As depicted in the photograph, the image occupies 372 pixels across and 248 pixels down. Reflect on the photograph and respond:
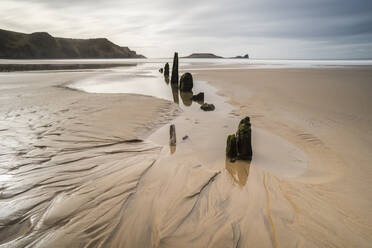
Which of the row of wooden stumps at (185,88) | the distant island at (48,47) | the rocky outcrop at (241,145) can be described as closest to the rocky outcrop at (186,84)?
the row of wooden stumps at (185,88)

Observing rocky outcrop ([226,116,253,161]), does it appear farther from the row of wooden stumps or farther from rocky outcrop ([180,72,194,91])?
rocky outcrop ([180,72,194,91])

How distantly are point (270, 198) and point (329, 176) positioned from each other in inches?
64.4

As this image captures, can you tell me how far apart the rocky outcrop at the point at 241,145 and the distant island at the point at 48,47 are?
136613 mm

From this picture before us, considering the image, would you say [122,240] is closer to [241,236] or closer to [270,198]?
[241,236]

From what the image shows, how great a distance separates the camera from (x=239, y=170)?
405cm

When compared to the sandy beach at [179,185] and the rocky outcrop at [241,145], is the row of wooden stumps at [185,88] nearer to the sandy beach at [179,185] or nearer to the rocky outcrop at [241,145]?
the sandy beach at [179,185]

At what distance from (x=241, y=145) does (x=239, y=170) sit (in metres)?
0.71

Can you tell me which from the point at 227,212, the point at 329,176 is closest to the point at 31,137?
the point at 227,212

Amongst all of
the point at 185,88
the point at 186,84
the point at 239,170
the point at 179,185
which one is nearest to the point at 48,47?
the point at 186,84

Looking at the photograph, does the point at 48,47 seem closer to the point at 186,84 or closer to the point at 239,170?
the point at 186,84

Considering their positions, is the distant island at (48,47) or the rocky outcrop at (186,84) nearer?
the rocky outcrop at (186,84)

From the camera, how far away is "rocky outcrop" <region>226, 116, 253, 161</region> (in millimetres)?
4469

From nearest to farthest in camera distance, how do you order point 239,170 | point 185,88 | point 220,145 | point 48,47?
point 239,170
point 220,145
point 185,88
point 48,47

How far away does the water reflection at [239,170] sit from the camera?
370cm
